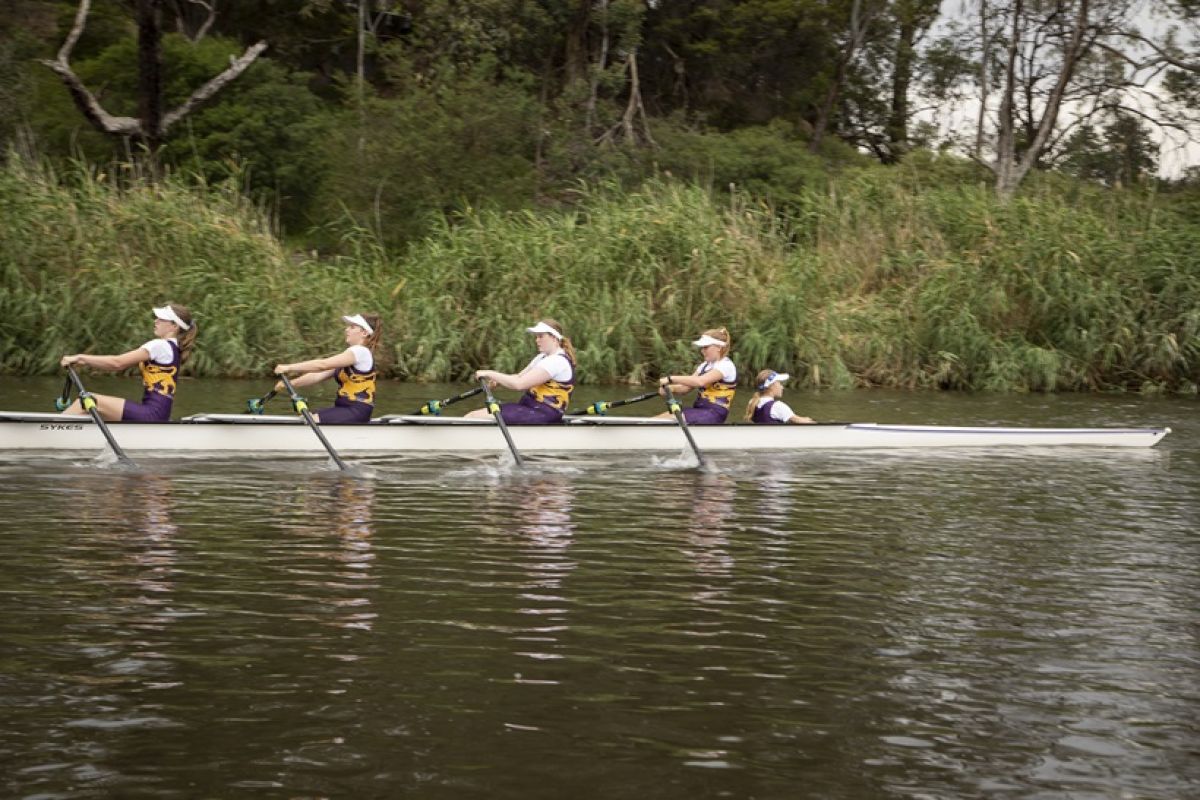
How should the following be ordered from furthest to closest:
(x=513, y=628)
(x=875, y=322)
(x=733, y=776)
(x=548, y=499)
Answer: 1. (x=875, y=322)
2. (x=548, y=499)
3. (x=513, y=628)
4. (x=733, y=776)

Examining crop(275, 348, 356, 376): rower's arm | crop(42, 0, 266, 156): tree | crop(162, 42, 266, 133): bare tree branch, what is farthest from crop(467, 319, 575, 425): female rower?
crop(162, 42, 266, 133): bare tree branch

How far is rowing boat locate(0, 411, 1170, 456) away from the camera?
552 inches

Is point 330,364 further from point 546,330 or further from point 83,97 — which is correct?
point 83,97

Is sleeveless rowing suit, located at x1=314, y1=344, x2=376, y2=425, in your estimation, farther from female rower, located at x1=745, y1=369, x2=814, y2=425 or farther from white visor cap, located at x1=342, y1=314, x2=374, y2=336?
female rower, located at x1=745, y1=369, x2=814, y2=425

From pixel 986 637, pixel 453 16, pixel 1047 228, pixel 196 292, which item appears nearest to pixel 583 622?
pixel 986 637

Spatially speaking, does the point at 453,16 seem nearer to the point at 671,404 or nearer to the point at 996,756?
the point at 671,404

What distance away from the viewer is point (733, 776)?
576 centimetres

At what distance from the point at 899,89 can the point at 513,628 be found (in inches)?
1678

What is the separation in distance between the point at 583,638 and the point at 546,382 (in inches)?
303

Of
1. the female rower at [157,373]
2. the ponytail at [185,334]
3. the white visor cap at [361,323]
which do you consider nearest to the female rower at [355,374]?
the white visor cap at [361,323]

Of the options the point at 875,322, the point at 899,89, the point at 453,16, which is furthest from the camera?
the point at 899,89

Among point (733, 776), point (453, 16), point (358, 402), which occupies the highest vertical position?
point (453, 16)

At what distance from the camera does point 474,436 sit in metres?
15.1

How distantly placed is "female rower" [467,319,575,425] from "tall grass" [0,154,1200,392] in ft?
25.3
